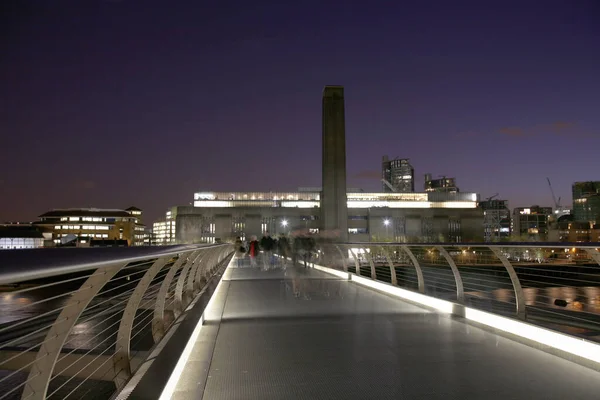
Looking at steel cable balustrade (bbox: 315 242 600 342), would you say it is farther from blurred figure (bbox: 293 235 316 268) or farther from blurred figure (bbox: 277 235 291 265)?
blurred figure (bbox: 277 235 291 265)

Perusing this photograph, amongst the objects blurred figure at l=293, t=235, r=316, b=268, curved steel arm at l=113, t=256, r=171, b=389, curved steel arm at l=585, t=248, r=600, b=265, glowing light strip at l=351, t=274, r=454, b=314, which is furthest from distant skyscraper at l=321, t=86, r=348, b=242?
curved steel arm at l=113, t=256, r=171, b=389

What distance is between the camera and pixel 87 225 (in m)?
99.8

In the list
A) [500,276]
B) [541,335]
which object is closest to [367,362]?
[541,335]

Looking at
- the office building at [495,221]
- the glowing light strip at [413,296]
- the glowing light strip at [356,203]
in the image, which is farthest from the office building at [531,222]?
the glowing light strip at [413,296]

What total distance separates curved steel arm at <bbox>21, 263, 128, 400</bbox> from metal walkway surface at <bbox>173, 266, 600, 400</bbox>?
1.29 metres

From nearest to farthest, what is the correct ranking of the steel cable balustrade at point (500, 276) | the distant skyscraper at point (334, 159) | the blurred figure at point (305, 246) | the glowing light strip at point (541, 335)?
1. the glowing light strip at point (541, 335)
2. the steel cable balustrade at point (500, 276)
3. the blurred figure at point (305, 246)
4. the distant skyscraper at point (334, 159)

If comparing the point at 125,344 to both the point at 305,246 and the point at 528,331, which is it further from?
the point at 305,246

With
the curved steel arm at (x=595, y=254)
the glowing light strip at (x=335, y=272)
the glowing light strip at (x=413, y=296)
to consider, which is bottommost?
the glowing light strip at (x=335, y=272)

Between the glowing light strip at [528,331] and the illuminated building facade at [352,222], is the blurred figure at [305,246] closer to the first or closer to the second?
the glowing light strip at [528,331]

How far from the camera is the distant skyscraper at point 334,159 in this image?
51250mm

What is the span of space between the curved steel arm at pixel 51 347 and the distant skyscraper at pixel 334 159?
48437 mm

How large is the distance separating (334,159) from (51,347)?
50.1 metres

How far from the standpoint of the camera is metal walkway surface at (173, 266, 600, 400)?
131 inches

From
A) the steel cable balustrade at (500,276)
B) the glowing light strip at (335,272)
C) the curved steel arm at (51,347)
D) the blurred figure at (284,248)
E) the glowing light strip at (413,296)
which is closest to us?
the curved steel arm at (51,347)
